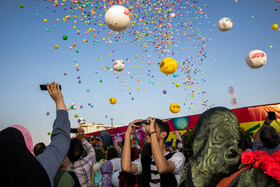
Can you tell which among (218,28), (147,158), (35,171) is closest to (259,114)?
(218,28)

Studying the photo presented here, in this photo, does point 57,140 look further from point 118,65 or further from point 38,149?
point 118,65

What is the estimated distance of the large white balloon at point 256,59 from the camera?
7.85 m

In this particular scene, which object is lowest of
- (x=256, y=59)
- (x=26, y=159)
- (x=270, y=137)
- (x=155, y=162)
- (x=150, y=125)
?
Answer: (x=270, y=137)

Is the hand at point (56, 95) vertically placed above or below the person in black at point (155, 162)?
above

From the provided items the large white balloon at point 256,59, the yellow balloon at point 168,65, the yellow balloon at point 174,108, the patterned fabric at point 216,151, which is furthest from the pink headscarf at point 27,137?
the yellow balloon at point 174,108

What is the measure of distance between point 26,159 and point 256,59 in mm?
8410


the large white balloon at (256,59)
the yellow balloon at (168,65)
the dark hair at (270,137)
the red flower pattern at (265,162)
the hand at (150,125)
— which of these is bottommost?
the dark hair at (270,137)

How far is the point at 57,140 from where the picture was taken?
4.68 feet

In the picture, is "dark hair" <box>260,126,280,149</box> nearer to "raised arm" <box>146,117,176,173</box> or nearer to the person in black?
the person in black

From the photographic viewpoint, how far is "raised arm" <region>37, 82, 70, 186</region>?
1.26 m

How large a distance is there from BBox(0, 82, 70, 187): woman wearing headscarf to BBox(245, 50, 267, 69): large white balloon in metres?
8.04

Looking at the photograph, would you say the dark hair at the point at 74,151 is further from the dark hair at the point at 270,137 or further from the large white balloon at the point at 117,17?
the large white balloon at the point at 117,17

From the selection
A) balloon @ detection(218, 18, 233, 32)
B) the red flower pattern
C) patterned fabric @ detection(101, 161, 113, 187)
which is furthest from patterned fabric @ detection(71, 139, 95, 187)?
balloon @ detection(218, 18, 233, 32)

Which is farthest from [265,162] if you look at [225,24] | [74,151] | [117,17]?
[225,24]
